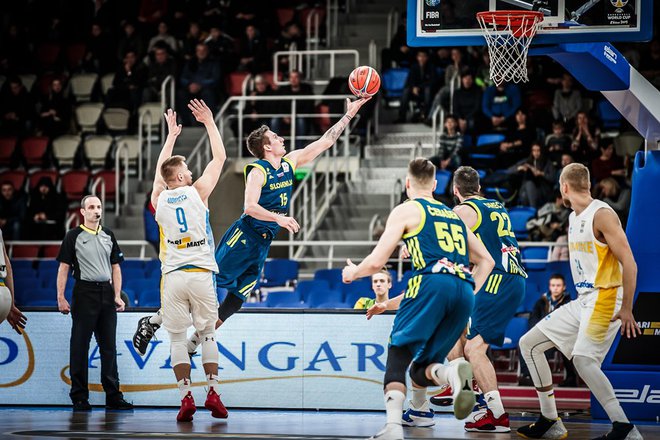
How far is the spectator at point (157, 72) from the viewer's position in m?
21.1

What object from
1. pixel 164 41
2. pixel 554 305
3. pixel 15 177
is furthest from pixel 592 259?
pixel 164 41

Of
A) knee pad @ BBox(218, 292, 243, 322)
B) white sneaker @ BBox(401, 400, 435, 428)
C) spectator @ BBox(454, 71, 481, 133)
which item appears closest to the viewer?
white sneaker @ BBox(401, 400, 435, 428)

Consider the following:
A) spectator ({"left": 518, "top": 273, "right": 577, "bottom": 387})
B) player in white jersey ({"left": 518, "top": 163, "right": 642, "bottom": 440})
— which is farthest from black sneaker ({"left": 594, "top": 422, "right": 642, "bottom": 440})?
spectator ({"left": 518, "top": 273, "right": 577, "bottom": 387})

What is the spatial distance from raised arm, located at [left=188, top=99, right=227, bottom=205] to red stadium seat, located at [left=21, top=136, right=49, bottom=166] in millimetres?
11061

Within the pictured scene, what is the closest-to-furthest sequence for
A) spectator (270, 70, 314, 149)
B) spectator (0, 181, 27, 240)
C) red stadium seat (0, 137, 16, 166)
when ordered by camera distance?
spectator (0, 181, 27, 240), spectator (270, 70, 314, 149), red stadium seat (0, 137, 16, 166)

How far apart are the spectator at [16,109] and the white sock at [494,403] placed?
1428 centimetres

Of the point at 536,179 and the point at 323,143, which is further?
the point at 536,179

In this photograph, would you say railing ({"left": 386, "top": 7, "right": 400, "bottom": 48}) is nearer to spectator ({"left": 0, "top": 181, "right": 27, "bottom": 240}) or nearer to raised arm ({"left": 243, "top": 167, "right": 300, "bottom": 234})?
spectator ({"left": 0, "top": 181, "right": 27, "bottom": 240})

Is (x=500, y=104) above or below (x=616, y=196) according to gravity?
above

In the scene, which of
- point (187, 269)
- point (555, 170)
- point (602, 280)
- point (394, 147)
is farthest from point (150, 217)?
point (602, 280)

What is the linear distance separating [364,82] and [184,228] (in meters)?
2.37

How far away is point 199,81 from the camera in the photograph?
20.7 metres

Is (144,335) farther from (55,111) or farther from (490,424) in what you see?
(55,111)

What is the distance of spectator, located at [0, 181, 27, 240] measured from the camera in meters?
18.6
